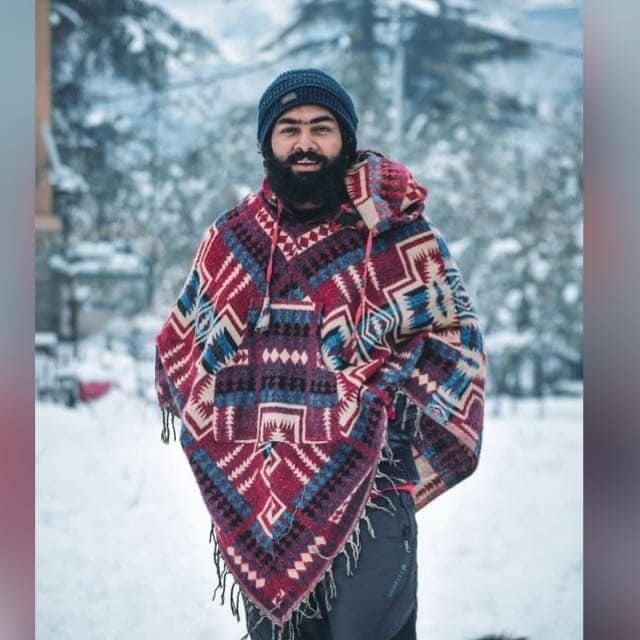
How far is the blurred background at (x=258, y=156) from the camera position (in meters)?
7.33

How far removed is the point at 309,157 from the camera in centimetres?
211

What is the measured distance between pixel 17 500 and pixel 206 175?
223 inches

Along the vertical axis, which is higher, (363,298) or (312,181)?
(312,181)

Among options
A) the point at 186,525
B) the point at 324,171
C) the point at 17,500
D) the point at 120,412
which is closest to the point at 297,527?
the point at 17,500

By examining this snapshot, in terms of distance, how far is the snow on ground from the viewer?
3703mm

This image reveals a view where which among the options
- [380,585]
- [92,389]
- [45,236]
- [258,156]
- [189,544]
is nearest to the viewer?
[380,585]

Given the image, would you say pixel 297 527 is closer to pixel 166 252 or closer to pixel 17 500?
pixel 17 500

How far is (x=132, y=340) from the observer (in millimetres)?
7578

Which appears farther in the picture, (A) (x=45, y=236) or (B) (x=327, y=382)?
(A) (x=45, y=236)

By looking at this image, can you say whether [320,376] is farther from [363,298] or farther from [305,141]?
[305,141]

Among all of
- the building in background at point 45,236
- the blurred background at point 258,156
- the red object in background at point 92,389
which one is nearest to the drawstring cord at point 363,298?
the blurred background at point 258,156

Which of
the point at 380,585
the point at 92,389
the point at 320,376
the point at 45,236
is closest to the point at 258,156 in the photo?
the point at 45,236

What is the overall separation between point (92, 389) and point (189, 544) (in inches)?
127

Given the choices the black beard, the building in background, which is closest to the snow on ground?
the building in background
